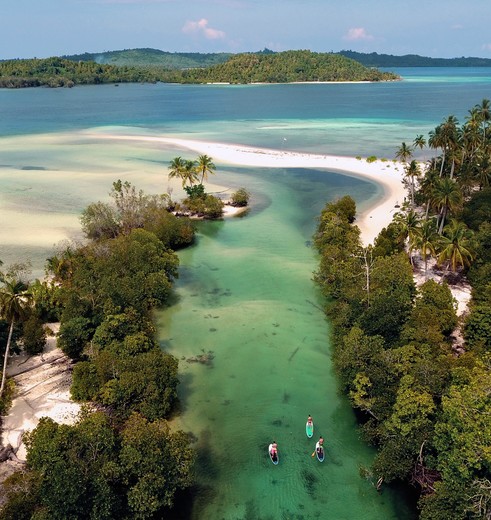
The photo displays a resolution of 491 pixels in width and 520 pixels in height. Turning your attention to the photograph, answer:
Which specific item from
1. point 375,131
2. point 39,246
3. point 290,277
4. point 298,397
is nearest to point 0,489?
point 298,397

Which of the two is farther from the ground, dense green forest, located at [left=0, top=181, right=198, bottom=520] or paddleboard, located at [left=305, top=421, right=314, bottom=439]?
dense green forest, located at [left=0, top=181, right=198, bottom=520]

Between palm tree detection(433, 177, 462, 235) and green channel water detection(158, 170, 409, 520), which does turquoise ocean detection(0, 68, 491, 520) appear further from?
palm tree detection(433, 177, 462, 235)

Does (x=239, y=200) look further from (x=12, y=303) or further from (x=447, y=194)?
(x=12, y=303)

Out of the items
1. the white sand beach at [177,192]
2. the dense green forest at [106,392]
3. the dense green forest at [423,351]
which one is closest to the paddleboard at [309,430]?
the dense green forest at [423,351]

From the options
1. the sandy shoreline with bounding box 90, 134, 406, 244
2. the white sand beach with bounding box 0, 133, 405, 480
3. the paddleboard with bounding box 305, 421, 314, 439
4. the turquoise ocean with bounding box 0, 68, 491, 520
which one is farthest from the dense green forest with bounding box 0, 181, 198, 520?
the sandy shoreline with bounding box 90, 134, 406, 244

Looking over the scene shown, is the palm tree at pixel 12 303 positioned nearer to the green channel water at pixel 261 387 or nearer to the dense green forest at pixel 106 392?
the dense green forest at pixel 106 392

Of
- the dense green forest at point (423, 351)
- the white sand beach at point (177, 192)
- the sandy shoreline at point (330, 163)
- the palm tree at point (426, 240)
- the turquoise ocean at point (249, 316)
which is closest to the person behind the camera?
the dense green forest at point (423, 351)
